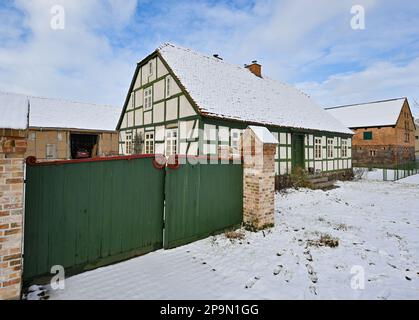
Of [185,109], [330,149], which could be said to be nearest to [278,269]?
[185,109]

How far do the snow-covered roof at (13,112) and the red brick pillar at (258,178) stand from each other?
426 cm

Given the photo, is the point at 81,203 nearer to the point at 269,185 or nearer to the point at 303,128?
the point at 269,185

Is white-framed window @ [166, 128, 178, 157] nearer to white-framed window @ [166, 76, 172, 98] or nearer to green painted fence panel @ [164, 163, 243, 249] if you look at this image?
white-framed window @ [166, 76, 172, 98]

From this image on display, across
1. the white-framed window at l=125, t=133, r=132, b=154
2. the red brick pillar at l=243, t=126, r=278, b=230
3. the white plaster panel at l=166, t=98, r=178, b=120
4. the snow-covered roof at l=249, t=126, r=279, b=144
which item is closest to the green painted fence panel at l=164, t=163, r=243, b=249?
the red brick pillar at l=243, t=126, r=278, b=230

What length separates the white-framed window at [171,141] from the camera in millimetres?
11211

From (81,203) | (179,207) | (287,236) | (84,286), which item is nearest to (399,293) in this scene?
(287,236)

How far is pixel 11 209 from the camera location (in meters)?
2.75

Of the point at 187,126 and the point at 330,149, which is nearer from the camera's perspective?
the point at 187,126

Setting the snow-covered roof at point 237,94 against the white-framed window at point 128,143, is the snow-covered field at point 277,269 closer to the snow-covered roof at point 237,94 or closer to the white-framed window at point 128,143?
the snow-covered roof at point 237,94

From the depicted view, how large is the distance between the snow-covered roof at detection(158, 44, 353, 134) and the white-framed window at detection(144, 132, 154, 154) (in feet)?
12.5

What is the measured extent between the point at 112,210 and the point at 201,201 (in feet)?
6.01

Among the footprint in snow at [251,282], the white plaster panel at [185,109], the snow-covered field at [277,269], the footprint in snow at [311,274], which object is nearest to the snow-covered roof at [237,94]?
the white plaster panel at [185,109]

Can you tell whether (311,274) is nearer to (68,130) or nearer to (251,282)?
(251,282)

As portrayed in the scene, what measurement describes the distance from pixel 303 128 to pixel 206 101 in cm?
628
